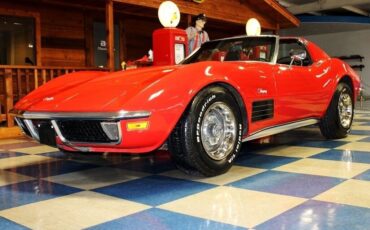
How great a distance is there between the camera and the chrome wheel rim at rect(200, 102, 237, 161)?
9.37ft

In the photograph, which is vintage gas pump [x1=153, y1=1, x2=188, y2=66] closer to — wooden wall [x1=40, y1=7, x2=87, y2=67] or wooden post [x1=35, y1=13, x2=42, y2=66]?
wooden post [x1=35, y1=13, x2=42, y2=66]

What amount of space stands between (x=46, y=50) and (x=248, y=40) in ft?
18.4

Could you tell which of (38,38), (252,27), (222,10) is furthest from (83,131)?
(252,27)

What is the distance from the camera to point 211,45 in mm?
4383

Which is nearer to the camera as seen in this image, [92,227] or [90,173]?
[92,227]

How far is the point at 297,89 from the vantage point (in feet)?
12.3

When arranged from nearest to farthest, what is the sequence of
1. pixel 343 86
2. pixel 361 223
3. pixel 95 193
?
pixel 361 223 < pixel 95 193 < pixel 343 86

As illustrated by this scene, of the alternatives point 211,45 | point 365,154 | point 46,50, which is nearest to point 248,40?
point 211,45

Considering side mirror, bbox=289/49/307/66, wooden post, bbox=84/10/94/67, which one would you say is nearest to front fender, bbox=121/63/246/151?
side mirror, bbox=289/49/307/66

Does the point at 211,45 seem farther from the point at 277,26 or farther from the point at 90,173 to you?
the point at 277,26

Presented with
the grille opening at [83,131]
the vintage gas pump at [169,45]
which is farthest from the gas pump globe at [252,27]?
the grille opening at [83,131]

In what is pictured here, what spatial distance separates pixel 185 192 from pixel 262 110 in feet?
3.55

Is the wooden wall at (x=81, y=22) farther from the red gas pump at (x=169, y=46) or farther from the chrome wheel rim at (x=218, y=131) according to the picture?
the chrome wheel rim at (x=218, y=131)

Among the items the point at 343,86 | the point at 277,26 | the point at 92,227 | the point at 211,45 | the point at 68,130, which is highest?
the point at 277,26
